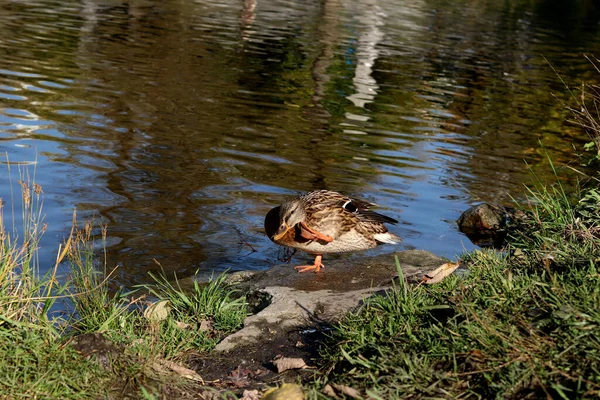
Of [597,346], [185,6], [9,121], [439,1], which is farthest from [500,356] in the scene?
[439,1]

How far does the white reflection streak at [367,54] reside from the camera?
17484 mm

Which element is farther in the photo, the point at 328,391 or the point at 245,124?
the point at 245,124

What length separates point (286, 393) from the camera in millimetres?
4129

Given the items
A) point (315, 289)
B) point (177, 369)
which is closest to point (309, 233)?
point (315, 289)

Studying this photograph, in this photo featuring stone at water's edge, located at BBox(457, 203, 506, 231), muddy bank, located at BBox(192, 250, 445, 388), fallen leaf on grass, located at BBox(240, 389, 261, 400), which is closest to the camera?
fallen leaf on grass, located at BBox(240, 389, 261, 400)

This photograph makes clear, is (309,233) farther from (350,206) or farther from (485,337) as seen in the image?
(485,337)

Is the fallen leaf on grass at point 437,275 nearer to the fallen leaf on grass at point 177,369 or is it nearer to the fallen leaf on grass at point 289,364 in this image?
the fallen leaf on grass at point 289,364

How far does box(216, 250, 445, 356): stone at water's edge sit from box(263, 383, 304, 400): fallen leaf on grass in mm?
984

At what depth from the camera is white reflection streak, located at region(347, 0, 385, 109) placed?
57.4 feet

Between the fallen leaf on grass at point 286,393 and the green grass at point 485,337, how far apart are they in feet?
0.27

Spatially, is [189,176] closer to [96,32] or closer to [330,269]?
[330,269]

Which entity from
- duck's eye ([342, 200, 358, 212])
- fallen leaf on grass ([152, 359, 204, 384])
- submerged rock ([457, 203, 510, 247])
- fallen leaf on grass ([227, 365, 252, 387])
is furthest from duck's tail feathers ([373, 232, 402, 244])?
fallen leaf on grass ([152, 359, 204, 384])

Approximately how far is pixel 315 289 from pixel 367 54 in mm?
17319

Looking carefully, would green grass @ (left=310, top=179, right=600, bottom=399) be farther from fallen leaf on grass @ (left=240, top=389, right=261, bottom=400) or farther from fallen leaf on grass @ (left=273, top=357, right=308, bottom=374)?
fallen leaf on grass @ (left=240, top=389, right=261, bottom=400)
